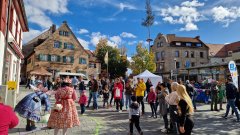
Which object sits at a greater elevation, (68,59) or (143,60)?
(68,59)

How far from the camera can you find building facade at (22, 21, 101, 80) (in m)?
45.0

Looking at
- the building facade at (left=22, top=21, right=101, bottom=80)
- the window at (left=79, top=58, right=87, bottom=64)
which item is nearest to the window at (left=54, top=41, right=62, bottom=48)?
the building facade at (left=22, top=21, right=101, bottom=80)

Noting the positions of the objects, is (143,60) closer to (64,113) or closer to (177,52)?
(177,52)

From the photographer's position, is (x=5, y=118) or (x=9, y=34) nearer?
(x=5, y=118)

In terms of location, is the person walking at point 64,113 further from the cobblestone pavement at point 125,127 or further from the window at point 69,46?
the window at point 69,46

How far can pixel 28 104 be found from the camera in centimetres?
729

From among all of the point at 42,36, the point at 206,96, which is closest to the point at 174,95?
the point at 206,96

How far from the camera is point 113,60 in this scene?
58.7m

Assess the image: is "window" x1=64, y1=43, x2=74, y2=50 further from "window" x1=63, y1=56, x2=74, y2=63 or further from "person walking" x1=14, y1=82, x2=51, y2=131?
"person walking" x1=14, y1=82, x2=51, y2=131

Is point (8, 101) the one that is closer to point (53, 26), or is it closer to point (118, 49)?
point (53, 26)

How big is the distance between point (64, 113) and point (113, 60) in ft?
172

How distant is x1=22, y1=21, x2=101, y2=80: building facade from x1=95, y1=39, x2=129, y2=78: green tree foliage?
25.5 feet

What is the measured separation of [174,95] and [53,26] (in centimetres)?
4907

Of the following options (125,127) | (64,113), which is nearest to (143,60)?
(125,127)
